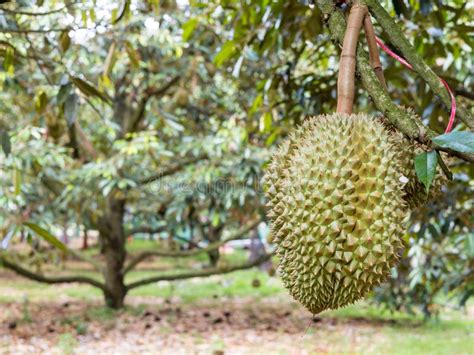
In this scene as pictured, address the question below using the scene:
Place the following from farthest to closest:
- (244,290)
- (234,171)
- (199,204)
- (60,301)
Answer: (244,290), (60,301), (199,204), (234,171)

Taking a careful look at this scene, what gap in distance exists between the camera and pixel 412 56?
2.59 feet

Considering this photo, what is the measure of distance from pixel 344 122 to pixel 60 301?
21.7ft

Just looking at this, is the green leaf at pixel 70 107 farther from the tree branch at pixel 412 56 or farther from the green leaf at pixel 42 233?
the tree branch at pixel 412 56

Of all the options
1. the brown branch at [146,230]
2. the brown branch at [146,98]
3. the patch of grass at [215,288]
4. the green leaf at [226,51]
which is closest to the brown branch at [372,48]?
the green leaf at [226,51]

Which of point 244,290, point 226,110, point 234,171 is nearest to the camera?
point 234,171

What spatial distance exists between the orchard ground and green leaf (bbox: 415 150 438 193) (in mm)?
3799

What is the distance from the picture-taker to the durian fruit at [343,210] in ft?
2.54

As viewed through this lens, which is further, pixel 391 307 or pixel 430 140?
pixel 391 307

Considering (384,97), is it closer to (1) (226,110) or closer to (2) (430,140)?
(2) (430,140)

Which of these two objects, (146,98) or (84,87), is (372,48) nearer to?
(84,87)

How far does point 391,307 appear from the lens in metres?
6.02

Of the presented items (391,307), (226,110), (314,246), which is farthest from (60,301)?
(314,246)

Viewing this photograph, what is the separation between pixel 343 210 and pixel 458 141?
0.17 meters

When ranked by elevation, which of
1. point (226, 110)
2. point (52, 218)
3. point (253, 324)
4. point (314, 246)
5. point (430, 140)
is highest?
point (226, 110)
